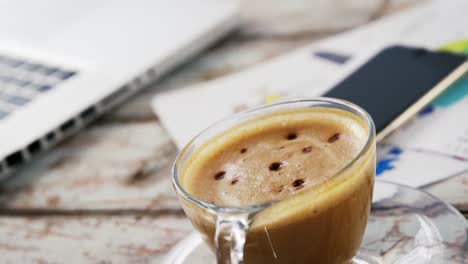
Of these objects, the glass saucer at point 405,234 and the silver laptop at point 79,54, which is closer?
the glass saucer at point 405,234

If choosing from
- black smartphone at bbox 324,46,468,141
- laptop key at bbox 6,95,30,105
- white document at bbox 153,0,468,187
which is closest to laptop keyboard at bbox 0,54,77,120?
laptop key at bbox 6,95,30,105

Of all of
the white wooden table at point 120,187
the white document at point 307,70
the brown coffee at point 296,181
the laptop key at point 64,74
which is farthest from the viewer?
the laptop key at point 64,74

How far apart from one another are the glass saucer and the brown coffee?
4cm

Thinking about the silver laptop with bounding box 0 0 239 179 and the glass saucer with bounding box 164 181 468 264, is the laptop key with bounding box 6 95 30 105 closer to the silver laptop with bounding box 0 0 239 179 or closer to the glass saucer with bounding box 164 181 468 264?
the silver laptop with bounding box 0 0 239 179

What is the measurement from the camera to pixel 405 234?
1.61ft

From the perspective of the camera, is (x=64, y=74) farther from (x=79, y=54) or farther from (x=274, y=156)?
(x=274, y=156)

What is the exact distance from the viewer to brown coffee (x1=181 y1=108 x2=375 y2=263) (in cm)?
40

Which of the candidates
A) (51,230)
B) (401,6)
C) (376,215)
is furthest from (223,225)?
(401,6)

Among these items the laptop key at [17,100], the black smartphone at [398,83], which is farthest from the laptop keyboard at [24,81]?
the black smartphone at [398,83]

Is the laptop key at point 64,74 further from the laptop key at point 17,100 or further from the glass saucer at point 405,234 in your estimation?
the glass saucer at point 405,234

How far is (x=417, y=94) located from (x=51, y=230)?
0.35m

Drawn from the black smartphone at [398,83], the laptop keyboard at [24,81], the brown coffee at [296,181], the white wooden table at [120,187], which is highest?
the brown coffee at [296,181]

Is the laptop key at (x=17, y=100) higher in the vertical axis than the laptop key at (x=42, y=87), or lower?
lower

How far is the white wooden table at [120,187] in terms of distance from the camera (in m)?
0.57
